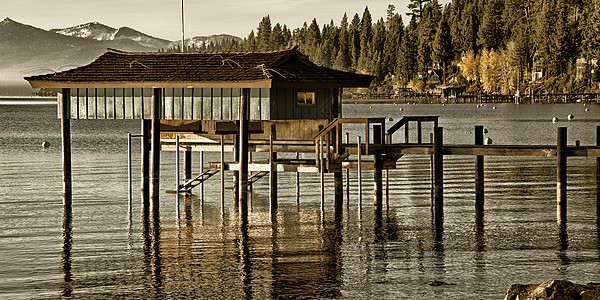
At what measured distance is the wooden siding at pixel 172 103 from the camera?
34.9m

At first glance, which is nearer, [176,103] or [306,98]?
[306,98]

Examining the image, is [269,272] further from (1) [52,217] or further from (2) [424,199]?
(2) [424,199]

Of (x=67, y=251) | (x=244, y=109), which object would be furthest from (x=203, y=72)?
(x=67, y=251)

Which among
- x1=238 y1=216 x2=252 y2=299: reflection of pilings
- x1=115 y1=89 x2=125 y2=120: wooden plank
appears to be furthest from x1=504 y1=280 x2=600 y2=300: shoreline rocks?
x1=115 y1=89 x2=125 y2=120: wooden plank

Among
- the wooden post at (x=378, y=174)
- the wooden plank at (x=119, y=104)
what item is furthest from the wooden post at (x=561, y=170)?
Answer: the wooden plank at (x=119, y=104)

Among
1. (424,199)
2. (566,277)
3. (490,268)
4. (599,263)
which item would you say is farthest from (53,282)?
(424,199)

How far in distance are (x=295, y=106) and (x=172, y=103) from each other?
15.7 feet

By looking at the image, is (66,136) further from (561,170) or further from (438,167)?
(561,170)

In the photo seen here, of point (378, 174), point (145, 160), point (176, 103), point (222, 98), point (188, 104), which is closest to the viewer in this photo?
point (378, 174)

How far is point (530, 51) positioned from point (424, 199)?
546 ft

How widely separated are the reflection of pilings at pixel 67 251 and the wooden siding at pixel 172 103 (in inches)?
157

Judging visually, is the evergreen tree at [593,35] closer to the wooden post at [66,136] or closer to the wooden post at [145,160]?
the wooden post at [145,160]

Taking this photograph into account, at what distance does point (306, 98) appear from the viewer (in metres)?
35.4

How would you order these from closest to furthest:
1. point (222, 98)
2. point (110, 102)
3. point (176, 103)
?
point (222, 98) → point (176, 103) → point (110, 102)
